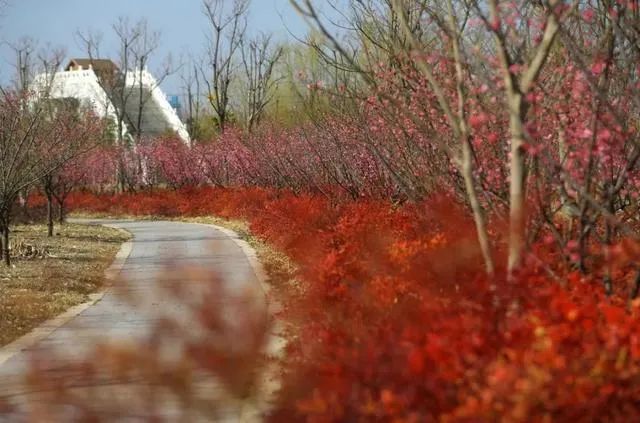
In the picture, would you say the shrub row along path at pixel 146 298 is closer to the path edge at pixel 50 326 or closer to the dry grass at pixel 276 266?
the path edge at pixel 50 326

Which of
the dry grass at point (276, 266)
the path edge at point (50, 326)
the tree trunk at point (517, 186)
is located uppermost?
the tree trunk at point (517, 186)

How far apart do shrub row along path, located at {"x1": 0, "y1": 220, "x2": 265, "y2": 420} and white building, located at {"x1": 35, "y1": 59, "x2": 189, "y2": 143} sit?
114 ft

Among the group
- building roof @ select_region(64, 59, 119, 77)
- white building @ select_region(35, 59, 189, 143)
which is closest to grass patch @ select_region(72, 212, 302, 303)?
white building @ select_region(35, 59, 189, 143)

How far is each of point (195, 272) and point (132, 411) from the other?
0.91m

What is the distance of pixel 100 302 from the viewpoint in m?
12.3

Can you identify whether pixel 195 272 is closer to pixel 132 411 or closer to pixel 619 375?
pixel 132 411

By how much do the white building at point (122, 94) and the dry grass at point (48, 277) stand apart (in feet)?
105

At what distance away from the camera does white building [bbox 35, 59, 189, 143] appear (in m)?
56.2

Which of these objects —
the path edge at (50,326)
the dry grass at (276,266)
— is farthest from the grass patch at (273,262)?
the path edge at (50,326)

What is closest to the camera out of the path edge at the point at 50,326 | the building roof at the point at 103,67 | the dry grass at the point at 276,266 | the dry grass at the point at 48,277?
the path edge at the point at 50,326

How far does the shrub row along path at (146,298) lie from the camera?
20.4ft

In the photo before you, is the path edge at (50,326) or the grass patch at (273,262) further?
the grass patch at (273,262)

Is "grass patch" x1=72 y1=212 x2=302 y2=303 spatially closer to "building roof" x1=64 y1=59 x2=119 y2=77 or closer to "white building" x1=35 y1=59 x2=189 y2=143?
"white building" x1=35 y1=59 x2=189 y2=143

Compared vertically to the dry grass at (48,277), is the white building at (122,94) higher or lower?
higher
